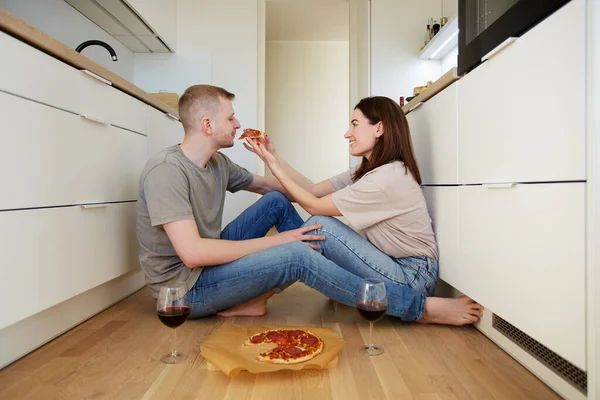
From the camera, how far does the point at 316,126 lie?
287 inches

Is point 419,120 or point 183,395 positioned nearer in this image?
point 183,395

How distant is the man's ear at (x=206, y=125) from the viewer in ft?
6.59

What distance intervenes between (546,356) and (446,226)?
70 cm

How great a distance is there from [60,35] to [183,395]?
7.49 ft

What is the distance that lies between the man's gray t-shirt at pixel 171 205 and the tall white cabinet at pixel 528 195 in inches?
38.9

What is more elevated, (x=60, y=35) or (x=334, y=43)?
(x=334, y=43)

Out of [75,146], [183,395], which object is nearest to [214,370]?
[183,395]

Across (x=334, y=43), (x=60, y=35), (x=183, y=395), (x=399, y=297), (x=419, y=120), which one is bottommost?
(x=183, y=395)

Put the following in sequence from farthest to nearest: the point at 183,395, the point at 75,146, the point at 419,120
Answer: the point at 419,120 < the point at 75,146 < the point at 183,395

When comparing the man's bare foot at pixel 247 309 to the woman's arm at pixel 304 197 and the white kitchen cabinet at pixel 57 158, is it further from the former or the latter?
the white kitchen cabinet at pixel 57 158

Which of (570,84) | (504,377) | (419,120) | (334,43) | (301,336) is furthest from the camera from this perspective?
(334,43)

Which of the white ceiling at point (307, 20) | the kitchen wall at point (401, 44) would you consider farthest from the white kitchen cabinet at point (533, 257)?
the white ceiling at point (307, 20)

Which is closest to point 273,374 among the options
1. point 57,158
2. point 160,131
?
point 57,158

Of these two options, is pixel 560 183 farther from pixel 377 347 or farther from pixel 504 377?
pixel 377 347
